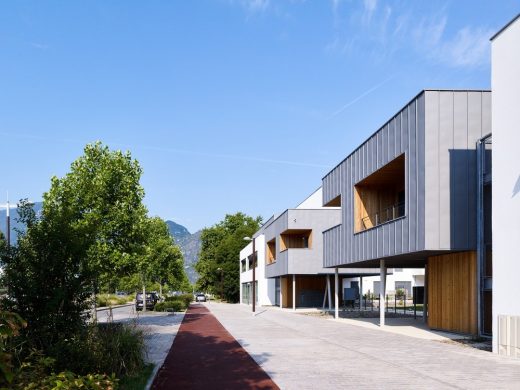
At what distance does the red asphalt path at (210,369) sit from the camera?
10.2 metres

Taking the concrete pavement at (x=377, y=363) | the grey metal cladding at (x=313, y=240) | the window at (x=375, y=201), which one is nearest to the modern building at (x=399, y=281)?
the grey metal cladding at (x=313, y=240)

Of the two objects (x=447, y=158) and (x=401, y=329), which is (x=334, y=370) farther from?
(x=401, y=329)

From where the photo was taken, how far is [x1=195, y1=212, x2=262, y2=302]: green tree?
81125 millimetres

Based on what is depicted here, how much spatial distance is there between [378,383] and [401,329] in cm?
1387

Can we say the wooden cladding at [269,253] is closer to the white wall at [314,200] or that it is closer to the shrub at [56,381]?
the white wall at [314,200]

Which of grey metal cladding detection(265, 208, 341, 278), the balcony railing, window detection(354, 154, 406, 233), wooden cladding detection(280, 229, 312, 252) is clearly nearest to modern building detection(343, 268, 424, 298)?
wooden cladding detection(280, 229, 312, 252)

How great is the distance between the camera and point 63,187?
2309 centimetres

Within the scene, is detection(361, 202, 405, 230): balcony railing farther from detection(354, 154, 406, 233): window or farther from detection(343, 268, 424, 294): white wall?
detection(343, 268, 424, 294): white wall

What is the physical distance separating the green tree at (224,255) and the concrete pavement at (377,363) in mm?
61931

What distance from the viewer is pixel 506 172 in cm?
1488

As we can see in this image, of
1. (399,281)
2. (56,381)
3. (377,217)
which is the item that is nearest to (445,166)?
(377,217)

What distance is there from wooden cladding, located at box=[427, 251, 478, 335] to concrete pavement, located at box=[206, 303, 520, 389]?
208 cm

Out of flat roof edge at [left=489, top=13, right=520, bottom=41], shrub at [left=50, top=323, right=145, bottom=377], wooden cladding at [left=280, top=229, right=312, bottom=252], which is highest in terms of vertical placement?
flat roof edge at [left=489, top=13, right=520, bottom=41]

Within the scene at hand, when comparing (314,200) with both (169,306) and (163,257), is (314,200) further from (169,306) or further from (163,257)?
(169,306)
